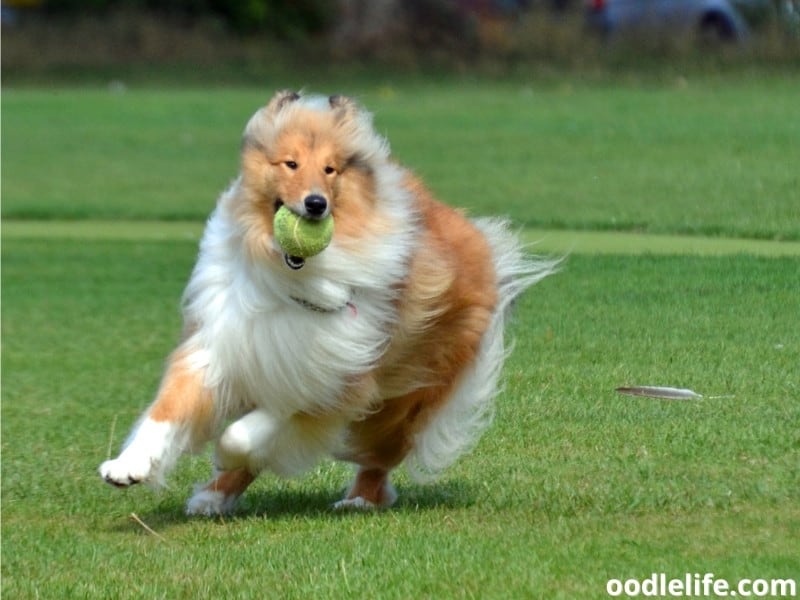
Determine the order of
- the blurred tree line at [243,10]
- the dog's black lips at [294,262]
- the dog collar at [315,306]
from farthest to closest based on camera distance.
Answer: the blurred tree line at [243,10] → the dog collar at [315,306] → the dog's black lips at [294,262]

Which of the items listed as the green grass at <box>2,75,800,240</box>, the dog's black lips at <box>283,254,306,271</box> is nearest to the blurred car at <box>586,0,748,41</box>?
the green grass at <box>2,75,800,240</box>

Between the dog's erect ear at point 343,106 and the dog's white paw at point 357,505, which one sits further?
the dog's white paw at point 357,505

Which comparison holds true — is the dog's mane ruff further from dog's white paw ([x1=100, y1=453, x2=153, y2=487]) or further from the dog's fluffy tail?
the dog's fluffy tail

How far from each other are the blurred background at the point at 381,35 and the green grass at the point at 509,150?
1816 mm

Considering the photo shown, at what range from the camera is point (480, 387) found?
7734 mm

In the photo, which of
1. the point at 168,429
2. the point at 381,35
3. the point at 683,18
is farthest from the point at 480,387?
the point at 381,35

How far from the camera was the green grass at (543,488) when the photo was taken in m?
6.11

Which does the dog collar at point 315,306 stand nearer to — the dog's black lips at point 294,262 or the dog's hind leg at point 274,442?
the dog's black lips at point 294,262

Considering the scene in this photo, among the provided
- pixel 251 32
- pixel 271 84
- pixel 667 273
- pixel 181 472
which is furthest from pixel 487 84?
pixel 181 472

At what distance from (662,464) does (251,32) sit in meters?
38.2

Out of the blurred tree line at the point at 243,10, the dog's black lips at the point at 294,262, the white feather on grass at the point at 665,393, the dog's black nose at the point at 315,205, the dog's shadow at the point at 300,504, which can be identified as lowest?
the blurred tree line at the point at 243,10

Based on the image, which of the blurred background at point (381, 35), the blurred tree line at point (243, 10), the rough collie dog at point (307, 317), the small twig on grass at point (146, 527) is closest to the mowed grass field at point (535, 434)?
the small twig on grass at point (146, 527)

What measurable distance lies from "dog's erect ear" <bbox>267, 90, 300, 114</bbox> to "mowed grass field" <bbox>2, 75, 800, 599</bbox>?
1.78 meters

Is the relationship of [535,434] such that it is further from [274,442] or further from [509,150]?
[509,150]
